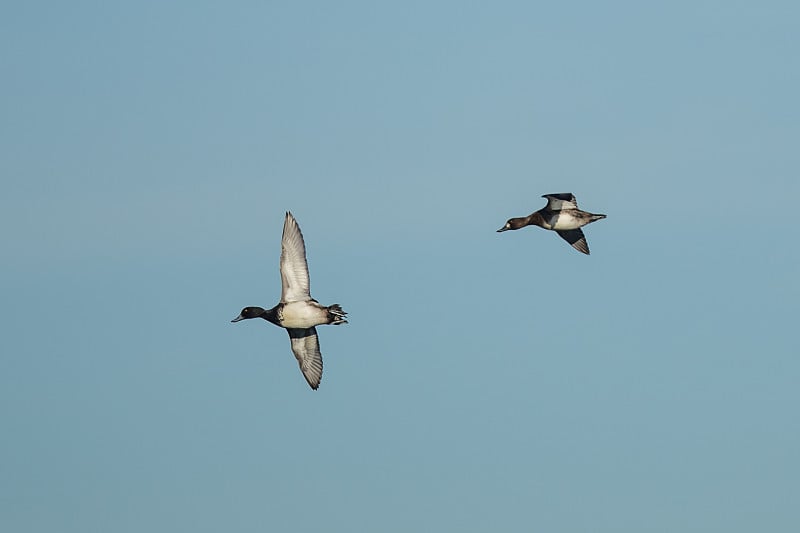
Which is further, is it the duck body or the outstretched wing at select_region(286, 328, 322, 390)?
the outstretched wing at select_region(286, 328, 322, 390)

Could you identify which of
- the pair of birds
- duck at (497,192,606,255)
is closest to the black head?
the pair of birds

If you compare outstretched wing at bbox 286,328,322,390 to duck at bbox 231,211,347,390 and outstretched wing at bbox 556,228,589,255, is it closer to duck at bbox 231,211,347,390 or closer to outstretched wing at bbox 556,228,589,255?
duck at bbox 231,211,347,390

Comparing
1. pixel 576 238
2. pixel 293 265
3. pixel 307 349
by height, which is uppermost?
pixel 576 238

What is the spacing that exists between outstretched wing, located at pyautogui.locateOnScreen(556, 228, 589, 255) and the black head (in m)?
15.4

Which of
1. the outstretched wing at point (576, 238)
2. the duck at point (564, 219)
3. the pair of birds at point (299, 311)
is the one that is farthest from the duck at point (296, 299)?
the outstretched wing at point (576, 238)

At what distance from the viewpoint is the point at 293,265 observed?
55.1m

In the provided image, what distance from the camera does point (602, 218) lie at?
63.3 m

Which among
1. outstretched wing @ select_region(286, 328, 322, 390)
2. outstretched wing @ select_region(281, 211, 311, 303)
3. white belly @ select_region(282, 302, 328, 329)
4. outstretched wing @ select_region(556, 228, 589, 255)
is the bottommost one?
outstretched wing @ select_region(286, 328, 322, 390)

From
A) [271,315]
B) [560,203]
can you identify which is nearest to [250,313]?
[271,315]

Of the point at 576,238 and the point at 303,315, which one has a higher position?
the point at 576,238

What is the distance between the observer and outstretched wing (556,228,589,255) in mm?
65750

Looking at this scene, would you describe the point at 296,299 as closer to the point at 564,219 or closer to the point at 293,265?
the point at 293,265

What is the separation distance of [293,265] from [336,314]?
2456 mm

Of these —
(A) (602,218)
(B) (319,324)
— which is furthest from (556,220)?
(B) (319,324)
